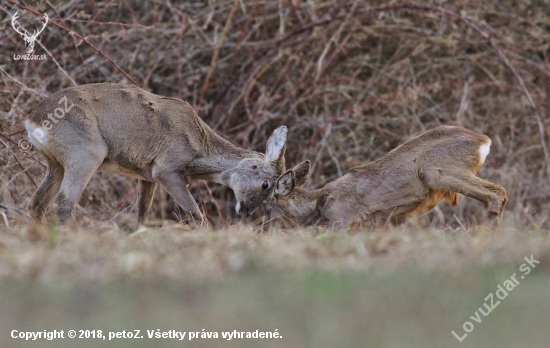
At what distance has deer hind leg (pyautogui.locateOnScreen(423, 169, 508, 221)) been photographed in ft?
24.3

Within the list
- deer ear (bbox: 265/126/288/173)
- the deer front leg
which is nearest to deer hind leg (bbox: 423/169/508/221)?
deer ear (bbox: 265/126/288/173)

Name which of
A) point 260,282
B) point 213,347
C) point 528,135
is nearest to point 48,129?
point 260,282

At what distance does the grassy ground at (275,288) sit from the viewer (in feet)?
11.5

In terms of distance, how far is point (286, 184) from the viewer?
801cm

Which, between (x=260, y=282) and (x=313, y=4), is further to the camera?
(x=313, y=4)

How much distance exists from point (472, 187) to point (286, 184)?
1774 mm

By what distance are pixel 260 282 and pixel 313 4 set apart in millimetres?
8315

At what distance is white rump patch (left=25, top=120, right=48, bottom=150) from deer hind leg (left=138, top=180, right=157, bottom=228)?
129 centimetres

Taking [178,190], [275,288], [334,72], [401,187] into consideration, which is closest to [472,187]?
[401,187]

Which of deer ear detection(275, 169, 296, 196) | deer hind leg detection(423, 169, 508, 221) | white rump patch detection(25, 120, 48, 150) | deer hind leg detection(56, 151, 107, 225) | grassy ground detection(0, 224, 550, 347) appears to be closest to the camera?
grassy ground detection(0, 224, 550, 347)

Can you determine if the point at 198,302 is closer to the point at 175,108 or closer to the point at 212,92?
the point at 175,108

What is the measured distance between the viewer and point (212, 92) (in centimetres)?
1222

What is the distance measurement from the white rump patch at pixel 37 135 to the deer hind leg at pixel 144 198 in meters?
1.29

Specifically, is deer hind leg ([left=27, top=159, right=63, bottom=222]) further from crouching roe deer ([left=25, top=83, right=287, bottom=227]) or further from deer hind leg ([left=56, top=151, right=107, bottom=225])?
deer hind leg ([left=56, top=151, right=107, bottom=225])
